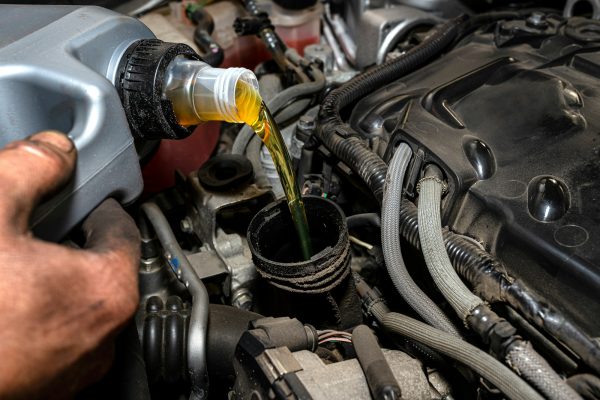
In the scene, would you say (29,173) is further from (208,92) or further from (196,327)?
(196,327)

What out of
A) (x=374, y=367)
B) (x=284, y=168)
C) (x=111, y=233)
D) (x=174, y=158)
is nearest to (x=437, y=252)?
(x=374, y=367)

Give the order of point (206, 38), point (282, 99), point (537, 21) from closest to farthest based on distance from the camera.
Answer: point (537, 21) → point (282, 99) → point (206, 38)

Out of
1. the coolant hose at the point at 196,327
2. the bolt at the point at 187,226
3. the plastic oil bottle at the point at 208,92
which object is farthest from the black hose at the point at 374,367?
the bolt at the point at 187,226

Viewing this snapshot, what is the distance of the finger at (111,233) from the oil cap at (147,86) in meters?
0.11

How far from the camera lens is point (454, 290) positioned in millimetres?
653

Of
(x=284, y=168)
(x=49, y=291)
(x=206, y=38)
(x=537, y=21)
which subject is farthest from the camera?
(x=206, y=38)

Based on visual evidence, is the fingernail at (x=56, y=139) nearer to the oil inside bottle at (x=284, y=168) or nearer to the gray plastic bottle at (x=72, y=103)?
the gray plastic bottle at (x=72, y=103)

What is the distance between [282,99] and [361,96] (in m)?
0.21

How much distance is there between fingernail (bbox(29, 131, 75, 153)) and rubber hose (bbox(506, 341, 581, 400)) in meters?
0.52

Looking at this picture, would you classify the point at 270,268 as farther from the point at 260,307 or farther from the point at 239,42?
the point at 239,42

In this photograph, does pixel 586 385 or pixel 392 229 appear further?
pixel 392 229

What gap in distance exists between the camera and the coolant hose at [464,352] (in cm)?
57

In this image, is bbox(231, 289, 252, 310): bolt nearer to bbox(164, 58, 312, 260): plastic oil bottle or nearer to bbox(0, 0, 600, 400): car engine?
bbox(0, 0, 600, 400): car engine

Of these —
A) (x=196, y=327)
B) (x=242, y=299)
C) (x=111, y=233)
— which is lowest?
(x=242, y=299)
